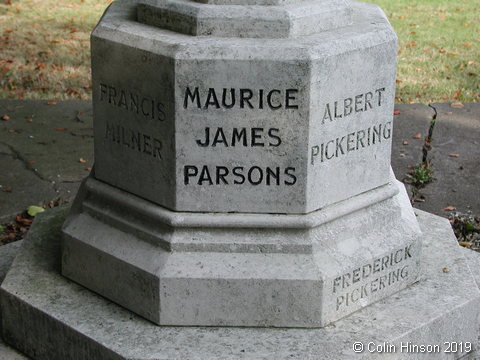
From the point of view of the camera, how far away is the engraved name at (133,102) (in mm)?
2871

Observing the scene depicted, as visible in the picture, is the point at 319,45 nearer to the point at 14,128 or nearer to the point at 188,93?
the point at 188,93

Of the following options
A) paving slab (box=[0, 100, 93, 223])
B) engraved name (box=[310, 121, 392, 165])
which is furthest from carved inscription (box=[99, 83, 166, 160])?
paving slab (box=[0, 100, 93, 223])

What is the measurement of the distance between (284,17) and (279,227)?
704 millimetres

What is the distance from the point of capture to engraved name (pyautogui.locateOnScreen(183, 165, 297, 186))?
288cm

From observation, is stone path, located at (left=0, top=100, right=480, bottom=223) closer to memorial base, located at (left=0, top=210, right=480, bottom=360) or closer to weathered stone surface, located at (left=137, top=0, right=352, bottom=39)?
memorial base, located at (left=0, top=210, right=480, bottom=360)

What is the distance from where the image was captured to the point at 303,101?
278 cm

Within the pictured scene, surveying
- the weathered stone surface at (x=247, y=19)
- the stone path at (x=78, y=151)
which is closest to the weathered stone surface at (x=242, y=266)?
the weathered stone surface at (x=247, y=19)

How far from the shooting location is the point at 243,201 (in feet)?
9.57

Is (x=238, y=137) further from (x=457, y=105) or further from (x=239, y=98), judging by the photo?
(x=457, y=105)

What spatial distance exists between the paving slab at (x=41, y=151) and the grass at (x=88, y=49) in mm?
660

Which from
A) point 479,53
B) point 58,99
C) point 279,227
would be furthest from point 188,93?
point 479,53

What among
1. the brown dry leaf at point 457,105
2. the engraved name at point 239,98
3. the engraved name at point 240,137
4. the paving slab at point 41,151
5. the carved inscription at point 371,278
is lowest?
the paving slab at point 41,151

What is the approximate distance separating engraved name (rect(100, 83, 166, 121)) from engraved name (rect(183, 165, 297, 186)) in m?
0.21

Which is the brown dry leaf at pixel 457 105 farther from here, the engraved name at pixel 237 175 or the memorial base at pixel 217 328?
the engraved name at pixel 237 175
